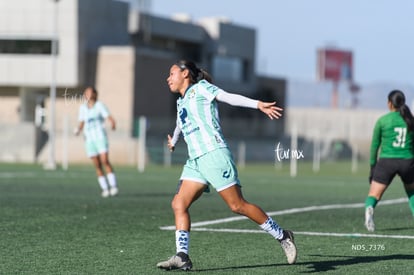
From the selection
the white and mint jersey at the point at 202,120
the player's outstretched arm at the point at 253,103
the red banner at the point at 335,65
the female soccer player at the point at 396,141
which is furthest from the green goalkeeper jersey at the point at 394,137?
the red banner at the point at 335,65

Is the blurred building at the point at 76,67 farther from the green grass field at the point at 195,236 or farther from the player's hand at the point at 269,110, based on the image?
the player's hand at the point at 269,110

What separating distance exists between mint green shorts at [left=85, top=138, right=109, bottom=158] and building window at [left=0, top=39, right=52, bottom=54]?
42238mm

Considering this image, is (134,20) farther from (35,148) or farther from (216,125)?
(216,125)

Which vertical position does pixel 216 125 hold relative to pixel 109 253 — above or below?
above

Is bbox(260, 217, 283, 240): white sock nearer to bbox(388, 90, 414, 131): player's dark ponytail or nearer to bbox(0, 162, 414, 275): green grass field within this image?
bbox(0, 162, 414, 275): green grass field

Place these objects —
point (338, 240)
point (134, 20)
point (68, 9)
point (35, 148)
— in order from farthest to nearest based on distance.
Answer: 1. point (134, 20)
2. point (68, 9)
3. point (35, 148)
4. point (338, 240)

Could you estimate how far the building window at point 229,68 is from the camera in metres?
74.3

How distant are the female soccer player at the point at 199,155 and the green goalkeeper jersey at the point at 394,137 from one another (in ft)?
12.8

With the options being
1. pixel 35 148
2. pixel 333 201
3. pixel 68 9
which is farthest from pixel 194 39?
pixel 333 201

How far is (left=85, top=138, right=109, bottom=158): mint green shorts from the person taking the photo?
1962 centimetres

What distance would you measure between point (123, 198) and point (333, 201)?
408 cm

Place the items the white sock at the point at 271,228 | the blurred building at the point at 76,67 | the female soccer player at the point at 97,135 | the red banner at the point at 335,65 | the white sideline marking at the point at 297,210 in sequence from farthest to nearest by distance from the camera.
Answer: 1. the red banner at the point at 335,65
2. the blurred building at the point at 76,67
3. the female soccer player at the point at 97,135
4. the white sideline marking at the point at 297,210
5. the white sock at the point at 271,228

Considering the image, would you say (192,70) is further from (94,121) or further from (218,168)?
(94,121)

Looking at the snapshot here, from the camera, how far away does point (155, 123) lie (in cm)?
5638
